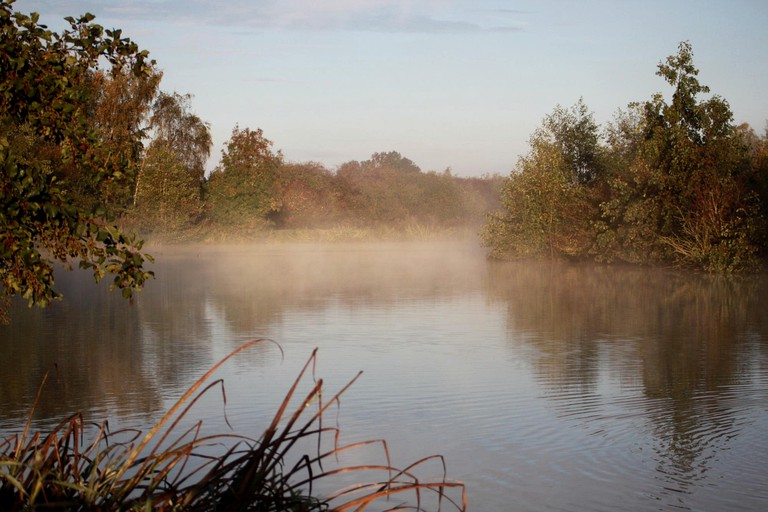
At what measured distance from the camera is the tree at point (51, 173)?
15.6 ft

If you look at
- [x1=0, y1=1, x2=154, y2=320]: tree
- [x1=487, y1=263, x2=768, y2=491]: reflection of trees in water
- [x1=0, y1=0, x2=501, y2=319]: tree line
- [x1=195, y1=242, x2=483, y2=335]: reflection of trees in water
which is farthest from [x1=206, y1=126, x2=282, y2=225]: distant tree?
[x1=0, y1=1, x2=154, y2=320]: tree

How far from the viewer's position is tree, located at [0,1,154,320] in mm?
4752

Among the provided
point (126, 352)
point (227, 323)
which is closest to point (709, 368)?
point (126, 352)

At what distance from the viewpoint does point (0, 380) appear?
1140 centimetres

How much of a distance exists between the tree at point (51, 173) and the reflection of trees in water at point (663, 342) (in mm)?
4180

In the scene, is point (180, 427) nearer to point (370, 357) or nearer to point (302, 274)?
point (370, 357)

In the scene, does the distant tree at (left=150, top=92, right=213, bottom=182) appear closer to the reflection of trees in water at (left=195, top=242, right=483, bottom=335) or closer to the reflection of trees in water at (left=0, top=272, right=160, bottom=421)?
the reflection of trees in water at (left=195, top=242, right=483, bottom=335)

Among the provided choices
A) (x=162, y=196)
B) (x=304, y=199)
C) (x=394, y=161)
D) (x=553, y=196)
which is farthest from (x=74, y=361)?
(x=394, y=161)

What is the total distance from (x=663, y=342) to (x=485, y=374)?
4.15 m

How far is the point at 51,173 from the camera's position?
5.09 metres

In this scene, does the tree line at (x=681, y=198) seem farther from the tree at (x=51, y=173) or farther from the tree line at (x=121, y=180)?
the tree at (x=51, y=173)

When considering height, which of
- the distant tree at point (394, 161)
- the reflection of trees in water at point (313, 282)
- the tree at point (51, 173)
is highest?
the distant tree at point (394, 161)

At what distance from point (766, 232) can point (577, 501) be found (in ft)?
86.9

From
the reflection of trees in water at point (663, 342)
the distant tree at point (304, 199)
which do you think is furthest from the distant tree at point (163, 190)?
the reflection of trees in water at point (663, 342)
